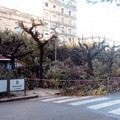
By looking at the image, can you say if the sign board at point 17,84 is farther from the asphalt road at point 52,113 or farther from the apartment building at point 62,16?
the apartment building at point 62,16

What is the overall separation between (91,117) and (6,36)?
17610mm

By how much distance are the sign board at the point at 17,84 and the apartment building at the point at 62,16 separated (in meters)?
49.7

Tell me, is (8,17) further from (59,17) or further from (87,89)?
(87,89)

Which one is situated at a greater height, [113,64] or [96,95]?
[113,64]

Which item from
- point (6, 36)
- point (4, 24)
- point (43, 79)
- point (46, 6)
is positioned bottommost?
point (43, 79)

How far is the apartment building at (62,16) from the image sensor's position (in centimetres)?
7096

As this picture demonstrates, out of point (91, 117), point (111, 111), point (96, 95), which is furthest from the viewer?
point (96, 95)

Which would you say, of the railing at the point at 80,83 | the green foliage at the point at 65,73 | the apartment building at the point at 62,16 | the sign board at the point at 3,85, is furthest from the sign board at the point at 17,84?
the apartment building at the point at 62,16

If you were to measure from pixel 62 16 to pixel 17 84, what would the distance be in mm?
62248

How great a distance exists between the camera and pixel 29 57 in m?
25.3

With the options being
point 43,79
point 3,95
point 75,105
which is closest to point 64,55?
point 43,79

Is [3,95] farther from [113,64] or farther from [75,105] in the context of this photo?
[113,64]

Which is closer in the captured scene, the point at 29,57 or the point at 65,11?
the point at 29,57

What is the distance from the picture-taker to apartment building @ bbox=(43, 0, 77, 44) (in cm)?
7096
